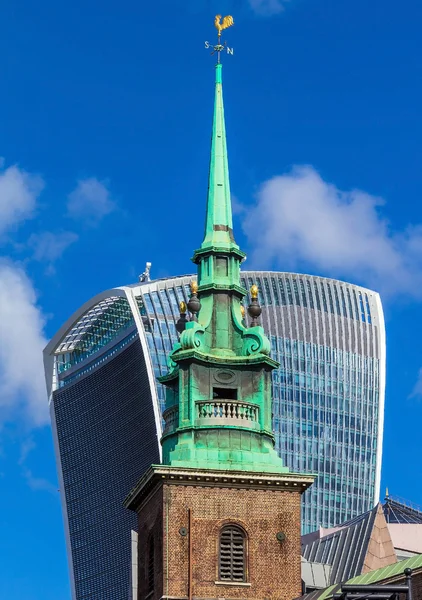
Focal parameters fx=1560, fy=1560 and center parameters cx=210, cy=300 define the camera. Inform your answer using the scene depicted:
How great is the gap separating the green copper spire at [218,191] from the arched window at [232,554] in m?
14.5

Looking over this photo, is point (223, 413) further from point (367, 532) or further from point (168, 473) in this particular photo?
point (367, 532)

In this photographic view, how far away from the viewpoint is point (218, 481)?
66.8 m

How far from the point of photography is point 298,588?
66.0 metres

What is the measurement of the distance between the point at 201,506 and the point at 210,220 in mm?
15424

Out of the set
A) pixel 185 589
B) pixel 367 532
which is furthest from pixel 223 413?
pixel 367 532

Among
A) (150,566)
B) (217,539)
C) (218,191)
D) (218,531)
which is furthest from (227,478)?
(218,191)

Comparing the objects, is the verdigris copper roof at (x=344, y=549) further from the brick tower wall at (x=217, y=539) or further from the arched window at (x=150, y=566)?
the brick tower wall at (x=217, y=539)

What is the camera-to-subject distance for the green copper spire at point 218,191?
7450cm

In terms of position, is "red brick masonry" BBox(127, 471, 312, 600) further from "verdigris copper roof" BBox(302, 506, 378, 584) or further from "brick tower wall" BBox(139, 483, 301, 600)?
"verdigris copper roof" BBox(302, 506, 378, 584)

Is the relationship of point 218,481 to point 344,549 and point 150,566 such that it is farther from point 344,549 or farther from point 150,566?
point 344,549

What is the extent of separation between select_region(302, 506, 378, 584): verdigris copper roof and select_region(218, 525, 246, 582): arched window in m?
24.6

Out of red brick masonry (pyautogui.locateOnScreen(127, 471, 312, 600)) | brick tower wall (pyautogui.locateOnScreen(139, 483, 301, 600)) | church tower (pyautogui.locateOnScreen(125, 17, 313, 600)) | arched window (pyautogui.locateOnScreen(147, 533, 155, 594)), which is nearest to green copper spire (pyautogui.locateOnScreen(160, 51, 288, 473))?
church tower (pyautogui.locateOnScreen(125, 17, 313, 600))

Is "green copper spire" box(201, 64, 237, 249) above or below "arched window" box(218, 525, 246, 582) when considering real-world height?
above

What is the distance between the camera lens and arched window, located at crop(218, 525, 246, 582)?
6575 cm
